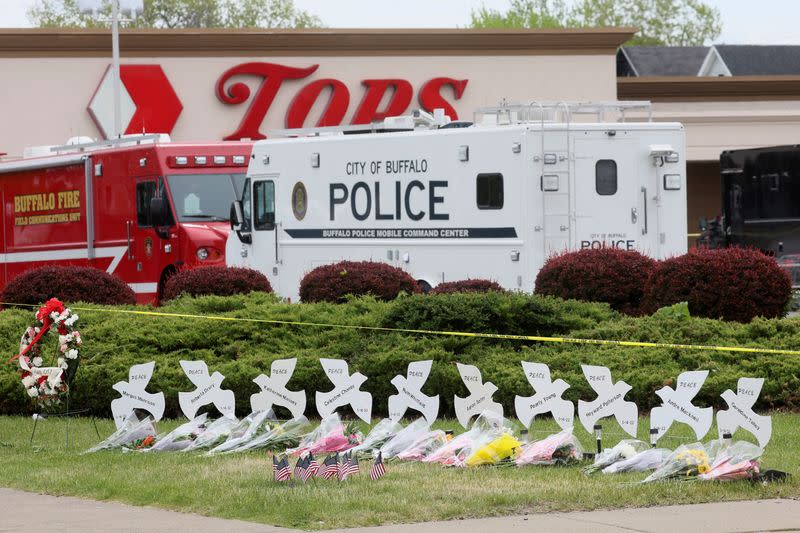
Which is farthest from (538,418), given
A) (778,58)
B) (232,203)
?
(778,58)

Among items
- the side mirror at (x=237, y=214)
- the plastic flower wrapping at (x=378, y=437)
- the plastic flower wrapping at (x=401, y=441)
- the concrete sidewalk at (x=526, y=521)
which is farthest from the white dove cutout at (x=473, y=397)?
the side mirror at (x=237, y=214)

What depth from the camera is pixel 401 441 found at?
37.4ft

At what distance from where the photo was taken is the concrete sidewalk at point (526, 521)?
8.52 metres

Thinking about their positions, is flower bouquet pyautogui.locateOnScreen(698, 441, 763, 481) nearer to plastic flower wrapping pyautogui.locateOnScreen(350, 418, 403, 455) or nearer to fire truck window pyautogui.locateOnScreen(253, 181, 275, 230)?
plastic flower wrapping pyautogui.locateOnScreen(350, 418, 403, 455)

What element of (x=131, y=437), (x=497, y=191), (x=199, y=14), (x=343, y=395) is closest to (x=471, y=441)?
(x=343, y=395)

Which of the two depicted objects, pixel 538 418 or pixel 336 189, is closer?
pixel 538 418

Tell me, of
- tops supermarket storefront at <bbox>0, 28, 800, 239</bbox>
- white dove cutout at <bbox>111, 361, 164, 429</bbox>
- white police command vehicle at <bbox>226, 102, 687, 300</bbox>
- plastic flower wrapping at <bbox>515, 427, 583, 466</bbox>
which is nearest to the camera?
plastic flower wrapping at <bbox>515, 427, 583, 466</bbox>

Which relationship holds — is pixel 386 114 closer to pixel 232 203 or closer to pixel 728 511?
pixel 232 203

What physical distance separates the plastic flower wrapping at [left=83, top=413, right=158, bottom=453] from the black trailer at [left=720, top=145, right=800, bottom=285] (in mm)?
16588

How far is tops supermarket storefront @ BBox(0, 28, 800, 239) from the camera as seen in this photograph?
36.9 m

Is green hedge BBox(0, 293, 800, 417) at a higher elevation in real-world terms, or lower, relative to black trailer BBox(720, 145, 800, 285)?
lower

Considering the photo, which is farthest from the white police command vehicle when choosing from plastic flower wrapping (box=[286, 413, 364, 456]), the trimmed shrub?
plastic flower wrapping (box=[286, 413, 364, 456])

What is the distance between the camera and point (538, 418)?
13.6 m

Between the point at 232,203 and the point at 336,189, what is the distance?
230cm
